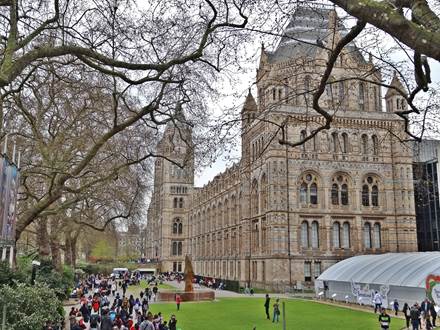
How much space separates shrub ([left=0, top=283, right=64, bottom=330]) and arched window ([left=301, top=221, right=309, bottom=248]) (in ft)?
122

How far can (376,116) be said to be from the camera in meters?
53.3

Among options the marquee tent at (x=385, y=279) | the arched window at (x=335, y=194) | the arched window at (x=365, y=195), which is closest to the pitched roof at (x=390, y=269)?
the marquee tent at (x=385, y=279)

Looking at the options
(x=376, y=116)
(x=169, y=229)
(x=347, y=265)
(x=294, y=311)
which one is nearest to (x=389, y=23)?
(x=294, y=311)

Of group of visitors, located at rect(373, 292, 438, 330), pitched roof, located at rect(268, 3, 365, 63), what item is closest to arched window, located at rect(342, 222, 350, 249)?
group of visitors, located at rect(373, 292, 438, 330)

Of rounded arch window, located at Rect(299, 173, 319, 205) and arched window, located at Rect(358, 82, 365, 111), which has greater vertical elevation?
arched window, located at Rect(358, 82, 365, 111)

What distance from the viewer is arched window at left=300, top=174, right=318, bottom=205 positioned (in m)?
50.9

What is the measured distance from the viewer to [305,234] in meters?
50.4

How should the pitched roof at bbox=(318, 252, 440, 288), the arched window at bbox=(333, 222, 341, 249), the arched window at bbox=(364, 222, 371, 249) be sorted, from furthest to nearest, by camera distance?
the arched window at bbox=(364, 222, 371, 249), the arched window at bbox=(333, 222, 341, 249), the pitched roof at bbox=(318, 252, 440, 288)

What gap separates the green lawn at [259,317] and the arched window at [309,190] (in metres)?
13.8

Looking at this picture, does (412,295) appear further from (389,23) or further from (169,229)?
(169,229)

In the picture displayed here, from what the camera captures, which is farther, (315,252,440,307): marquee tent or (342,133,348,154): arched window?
(342,133,348,154): arched window

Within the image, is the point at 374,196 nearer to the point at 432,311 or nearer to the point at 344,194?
the point at 344,194

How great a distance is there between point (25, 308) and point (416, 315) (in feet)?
57.0

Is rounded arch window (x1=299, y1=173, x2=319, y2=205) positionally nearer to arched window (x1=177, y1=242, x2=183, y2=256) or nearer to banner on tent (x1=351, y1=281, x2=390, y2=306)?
banner on tent (x1=351, y1=281, x2=390, y2=306)
